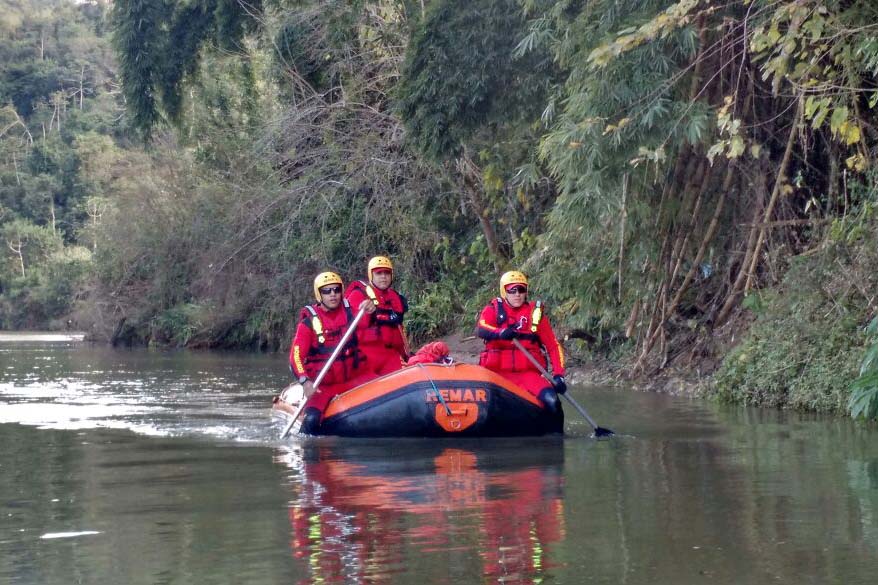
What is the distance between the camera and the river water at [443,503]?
6.18 m

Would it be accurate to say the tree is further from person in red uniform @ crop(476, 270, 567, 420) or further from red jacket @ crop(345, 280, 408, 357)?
person in red uniform @ crop(476, 270, 567, 420)

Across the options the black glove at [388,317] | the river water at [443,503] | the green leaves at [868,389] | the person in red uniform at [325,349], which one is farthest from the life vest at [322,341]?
the green leaves at [868,389]

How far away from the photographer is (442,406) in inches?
449

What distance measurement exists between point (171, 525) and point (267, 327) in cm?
2231

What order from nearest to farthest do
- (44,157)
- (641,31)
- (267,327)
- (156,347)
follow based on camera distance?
(641,31) < (267,327) < (156,347) < (44,157)

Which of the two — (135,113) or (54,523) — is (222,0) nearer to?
(135,113)

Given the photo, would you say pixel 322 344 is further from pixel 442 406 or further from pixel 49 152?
pixel 49 152

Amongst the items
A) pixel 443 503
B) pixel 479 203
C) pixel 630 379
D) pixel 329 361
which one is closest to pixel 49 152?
pixel 479 203

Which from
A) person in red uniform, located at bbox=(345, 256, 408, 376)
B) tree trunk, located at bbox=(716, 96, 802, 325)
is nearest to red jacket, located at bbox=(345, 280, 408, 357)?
person in red uniform, located at bbox=(345, 256, 408, 376)

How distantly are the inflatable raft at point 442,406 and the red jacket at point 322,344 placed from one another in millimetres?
654

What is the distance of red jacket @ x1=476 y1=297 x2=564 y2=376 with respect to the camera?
12.2 metres

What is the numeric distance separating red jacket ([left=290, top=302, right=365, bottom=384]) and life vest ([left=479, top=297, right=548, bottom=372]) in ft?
4.25

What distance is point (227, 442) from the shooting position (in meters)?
11.8

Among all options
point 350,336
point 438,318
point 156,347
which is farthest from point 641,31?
point 156,347
